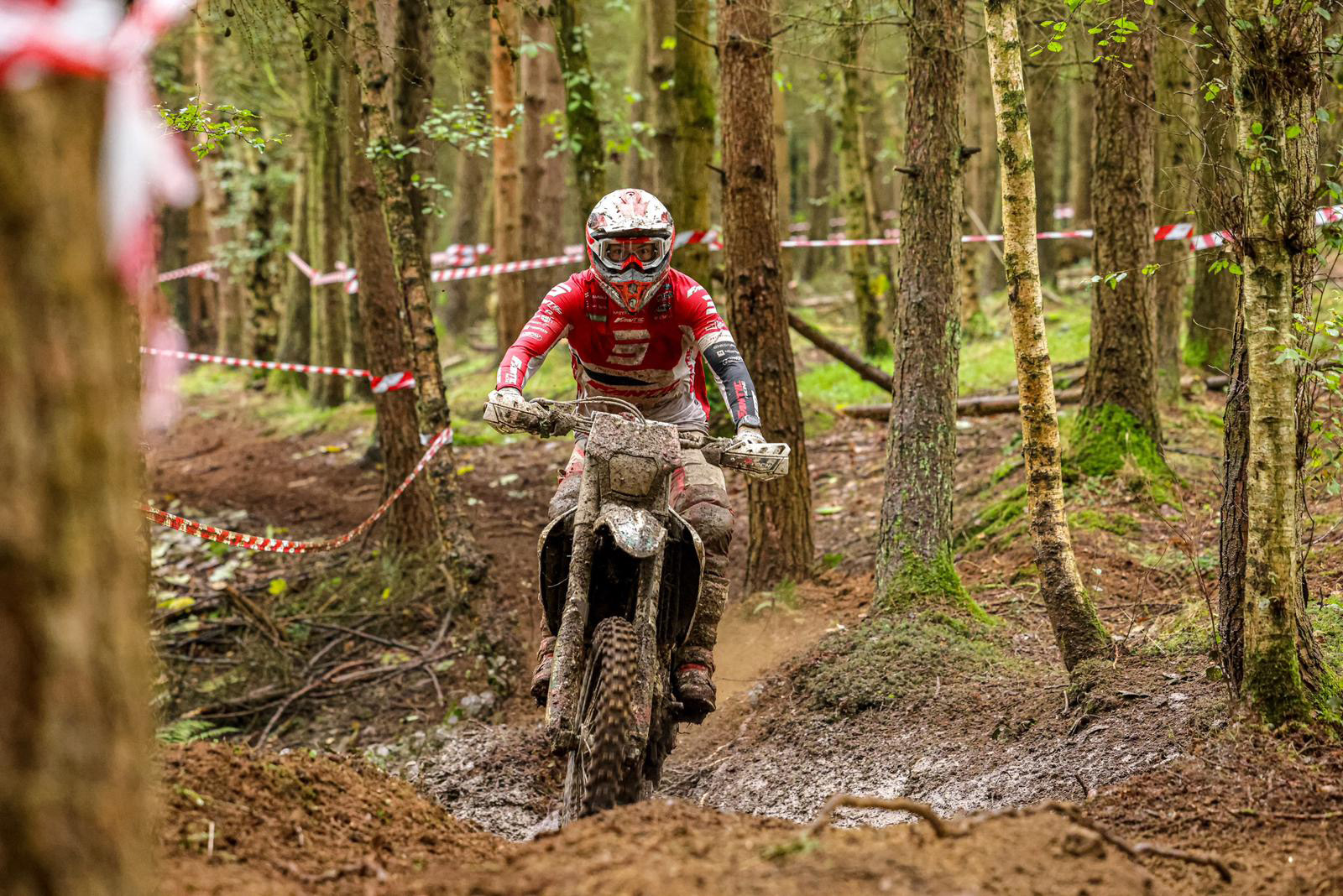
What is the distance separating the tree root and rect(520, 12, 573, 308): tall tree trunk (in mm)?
11959

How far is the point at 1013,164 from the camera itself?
19.0 feet

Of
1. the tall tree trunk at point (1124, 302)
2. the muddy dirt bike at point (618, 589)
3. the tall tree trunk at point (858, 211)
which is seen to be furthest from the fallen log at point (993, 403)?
the muddy dirt bike at point (618, 589)

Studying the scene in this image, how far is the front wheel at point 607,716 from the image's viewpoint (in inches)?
179

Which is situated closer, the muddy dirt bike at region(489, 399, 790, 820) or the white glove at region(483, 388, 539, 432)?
the muddy dirt bike at region(489, 399, 790, 820)

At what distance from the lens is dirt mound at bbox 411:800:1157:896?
2957mm

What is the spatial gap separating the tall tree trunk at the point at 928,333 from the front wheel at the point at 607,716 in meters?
3.24

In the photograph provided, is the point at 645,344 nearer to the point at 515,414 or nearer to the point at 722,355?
the point at 722,355

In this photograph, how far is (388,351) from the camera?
33.4 feet

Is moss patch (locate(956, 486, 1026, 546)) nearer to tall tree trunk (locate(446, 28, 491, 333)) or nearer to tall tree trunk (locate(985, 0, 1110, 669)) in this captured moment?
tall tree trunk (locate(985, 0, 1110, 669))

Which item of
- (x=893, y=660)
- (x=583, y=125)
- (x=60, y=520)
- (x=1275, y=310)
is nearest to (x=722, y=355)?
(x=893, y=660)

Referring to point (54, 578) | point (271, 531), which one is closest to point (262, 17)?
point (54, 578)

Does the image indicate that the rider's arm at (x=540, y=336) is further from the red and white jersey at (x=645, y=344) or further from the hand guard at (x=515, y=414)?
the hand guard at (x=515, y=414)

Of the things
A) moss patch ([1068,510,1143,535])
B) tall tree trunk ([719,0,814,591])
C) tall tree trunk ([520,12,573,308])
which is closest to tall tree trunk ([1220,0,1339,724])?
moss patch ([1068,510,1143,535])

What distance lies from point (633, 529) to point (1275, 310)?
265 centimetres
